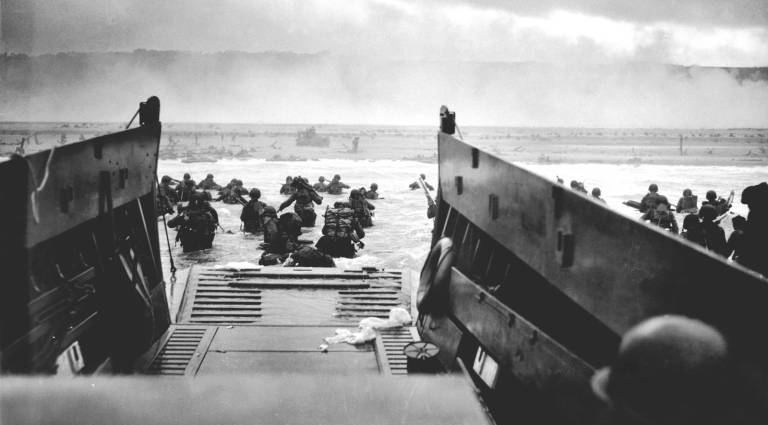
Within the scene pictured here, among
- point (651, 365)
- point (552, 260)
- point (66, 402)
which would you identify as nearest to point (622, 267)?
point (552, 260)

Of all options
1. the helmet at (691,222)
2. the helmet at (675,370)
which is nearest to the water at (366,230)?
the helmet at (691,222)

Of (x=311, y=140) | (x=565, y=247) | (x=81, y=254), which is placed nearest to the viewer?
(x=565, y=247)

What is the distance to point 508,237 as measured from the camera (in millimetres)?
3777

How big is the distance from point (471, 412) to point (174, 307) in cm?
393

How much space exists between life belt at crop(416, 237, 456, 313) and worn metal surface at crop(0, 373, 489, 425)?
0.53 metres

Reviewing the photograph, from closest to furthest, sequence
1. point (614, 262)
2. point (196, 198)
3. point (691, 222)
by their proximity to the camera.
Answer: point (614, 262) < point (691, 222) < point (196, 198)

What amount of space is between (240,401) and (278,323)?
227cm

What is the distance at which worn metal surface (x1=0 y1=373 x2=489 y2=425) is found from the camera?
3.52 m

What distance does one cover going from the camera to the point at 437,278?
477cm

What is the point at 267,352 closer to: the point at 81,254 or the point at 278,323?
the point at 278,323

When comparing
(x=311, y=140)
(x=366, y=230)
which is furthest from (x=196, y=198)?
(x=311, y=140)

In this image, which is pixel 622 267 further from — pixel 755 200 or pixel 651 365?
pixel 755 200

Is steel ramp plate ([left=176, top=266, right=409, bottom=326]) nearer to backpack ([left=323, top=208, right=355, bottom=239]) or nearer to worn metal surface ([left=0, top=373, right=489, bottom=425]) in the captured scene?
worn metal surface ([left=0, top=373, right=489, bottom=425])

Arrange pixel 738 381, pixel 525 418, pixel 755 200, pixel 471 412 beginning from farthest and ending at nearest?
1. pixel 755 200
2. pixel 471 412
3. pixel 525 418
4. pixel 738 381
